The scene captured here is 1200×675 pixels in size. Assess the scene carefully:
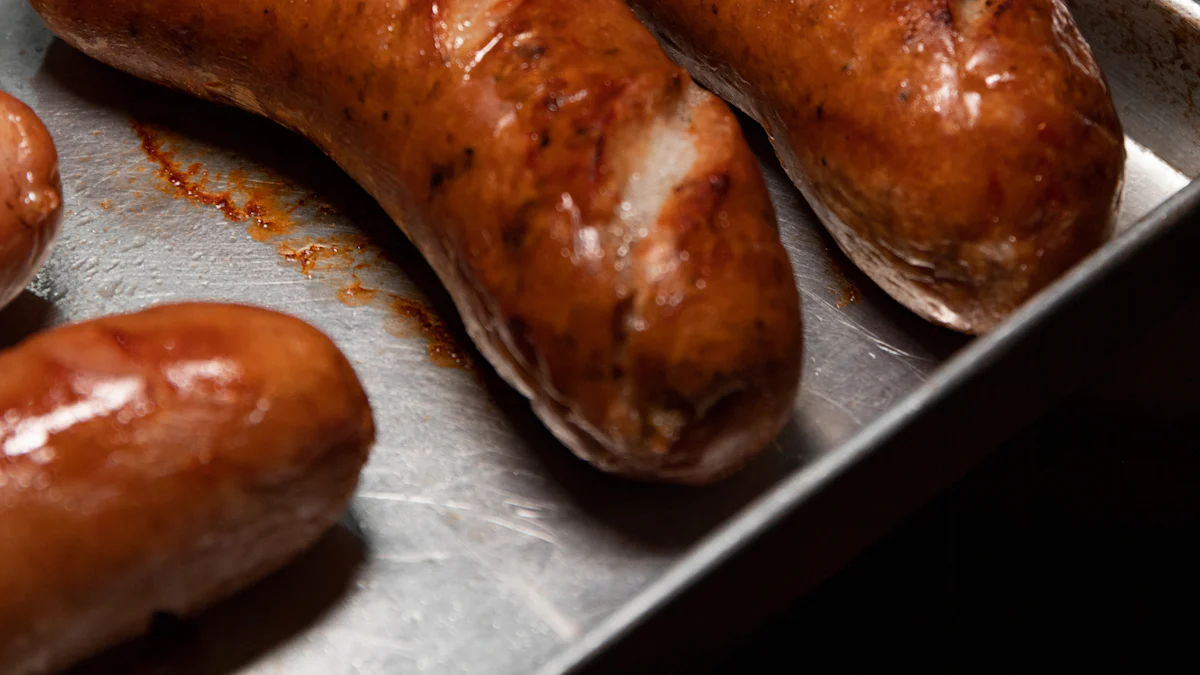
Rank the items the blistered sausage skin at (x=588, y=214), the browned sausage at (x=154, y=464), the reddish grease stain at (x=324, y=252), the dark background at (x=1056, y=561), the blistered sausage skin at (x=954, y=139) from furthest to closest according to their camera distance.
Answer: the reddish grease stain at (x=324, y=252), the dark background at (x=1056, y=561), the blistered sausage skin at (x=954, y=139), the blistered sausage skin at (x=588, y=214), the browned sausage at (x=154, y=464)

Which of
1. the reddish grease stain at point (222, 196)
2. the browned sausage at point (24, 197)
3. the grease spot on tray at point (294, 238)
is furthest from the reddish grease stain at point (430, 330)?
the browned sausage at point (24, 197)

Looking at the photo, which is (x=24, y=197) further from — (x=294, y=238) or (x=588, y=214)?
(x=588, y=214)

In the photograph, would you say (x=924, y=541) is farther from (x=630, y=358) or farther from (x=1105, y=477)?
(x=630, y=358)

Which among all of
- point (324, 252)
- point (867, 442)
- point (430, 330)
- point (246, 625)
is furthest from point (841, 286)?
point (246, 625)

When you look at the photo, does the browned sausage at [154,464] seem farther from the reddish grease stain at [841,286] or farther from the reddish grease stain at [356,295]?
the reddish grease stain at [841,286]

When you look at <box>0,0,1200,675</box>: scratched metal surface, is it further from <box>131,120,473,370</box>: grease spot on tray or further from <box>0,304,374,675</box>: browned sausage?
<box>0,304,374,675</box>: browned sausage

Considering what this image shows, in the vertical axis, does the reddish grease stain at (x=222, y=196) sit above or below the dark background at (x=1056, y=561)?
below

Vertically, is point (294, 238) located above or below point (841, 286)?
below
